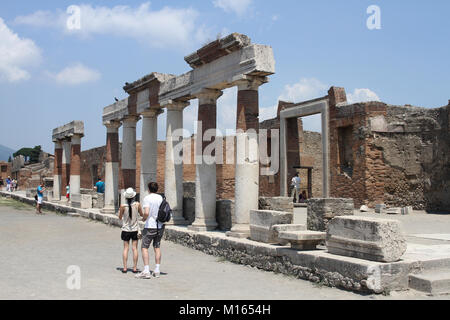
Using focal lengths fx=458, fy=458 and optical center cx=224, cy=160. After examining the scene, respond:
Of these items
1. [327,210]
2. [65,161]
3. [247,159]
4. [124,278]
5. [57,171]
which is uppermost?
[65,161]

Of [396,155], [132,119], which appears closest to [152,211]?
[132,119]

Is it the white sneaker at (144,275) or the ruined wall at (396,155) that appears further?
the ruined wall at (396,155)

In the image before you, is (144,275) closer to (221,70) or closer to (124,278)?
(124,278)

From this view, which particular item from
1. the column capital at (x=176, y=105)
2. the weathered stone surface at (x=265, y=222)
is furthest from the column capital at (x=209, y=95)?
the weathered stone surface at (x=265, y=222)

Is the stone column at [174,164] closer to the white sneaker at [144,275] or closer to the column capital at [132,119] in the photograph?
the column capital at [132,119]

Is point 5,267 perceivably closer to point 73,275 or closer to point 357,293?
point 73,275

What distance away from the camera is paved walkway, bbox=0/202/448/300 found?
586 centimetres

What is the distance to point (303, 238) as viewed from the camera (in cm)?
699

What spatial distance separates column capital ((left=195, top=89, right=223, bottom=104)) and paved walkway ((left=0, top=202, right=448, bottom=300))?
352 cm

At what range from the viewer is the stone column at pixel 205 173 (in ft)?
35.3

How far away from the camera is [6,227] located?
13.9m

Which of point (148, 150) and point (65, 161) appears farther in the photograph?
point (65, 161)

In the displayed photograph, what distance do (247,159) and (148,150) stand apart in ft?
18.6
